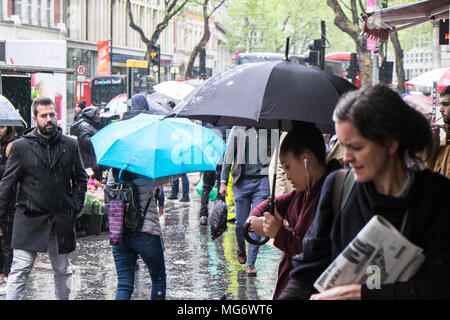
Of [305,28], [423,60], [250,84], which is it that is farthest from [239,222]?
[423,60]

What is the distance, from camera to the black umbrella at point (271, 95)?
425cm

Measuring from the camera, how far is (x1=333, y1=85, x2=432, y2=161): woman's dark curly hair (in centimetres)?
258

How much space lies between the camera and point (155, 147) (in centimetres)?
586

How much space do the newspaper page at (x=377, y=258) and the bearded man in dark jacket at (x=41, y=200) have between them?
4046 millimetres

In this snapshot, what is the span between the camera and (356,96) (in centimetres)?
266

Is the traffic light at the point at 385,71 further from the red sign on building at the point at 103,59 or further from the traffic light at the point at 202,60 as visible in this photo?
the red sign on building at the point at 103,59

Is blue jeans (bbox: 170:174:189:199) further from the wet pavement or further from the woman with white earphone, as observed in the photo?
the woman with white earphone

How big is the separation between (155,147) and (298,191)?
7.51 ft

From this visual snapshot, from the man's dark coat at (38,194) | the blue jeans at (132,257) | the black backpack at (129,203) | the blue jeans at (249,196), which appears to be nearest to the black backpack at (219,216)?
the blue jeans at (249,196)

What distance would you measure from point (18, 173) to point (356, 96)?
430cm

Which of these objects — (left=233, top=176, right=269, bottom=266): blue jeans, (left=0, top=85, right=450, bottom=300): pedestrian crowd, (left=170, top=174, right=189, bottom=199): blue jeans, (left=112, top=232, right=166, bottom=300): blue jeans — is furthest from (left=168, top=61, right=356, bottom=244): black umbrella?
(left=170, top=174, right=189, bottom=199): blue jeans

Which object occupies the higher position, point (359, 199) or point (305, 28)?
point (305, 28)

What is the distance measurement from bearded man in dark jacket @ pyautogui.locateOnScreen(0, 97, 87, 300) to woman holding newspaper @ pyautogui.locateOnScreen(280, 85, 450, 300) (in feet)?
12.9

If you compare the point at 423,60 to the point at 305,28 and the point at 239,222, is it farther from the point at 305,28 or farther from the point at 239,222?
the point at 239,222
